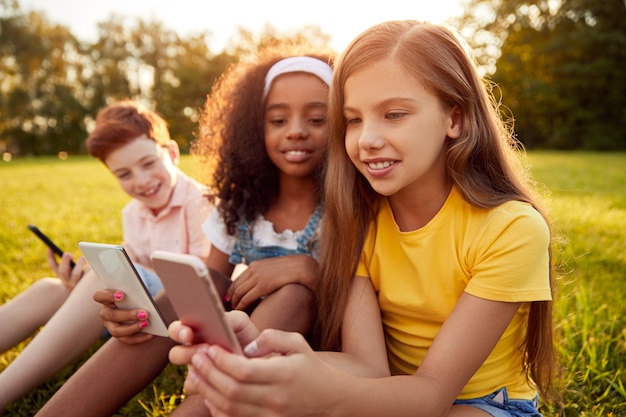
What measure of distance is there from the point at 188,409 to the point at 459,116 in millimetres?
1126

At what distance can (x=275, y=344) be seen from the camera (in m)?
1.15

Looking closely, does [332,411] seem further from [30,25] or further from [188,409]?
[30,25]

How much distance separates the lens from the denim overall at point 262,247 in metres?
2.25

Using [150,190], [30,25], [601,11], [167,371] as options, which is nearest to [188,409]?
[167,371]

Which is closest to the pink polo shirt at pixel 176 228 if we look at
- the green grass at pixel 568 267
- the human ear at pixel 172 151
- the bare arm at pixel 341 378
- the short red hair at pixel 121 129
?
the human ear at pixel 172 151

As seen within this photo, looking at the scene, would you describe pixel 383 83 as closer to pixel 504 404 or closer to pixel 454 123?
pixel 454 123

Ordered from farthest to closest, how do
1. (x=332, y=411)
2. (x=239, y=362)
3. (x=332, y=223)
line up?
1. (x=332, y=223)
2. (x=332, y=411)
3. (x=239, y=362)

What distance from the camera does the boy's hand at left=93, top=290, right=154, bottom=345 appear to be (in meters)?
1.71

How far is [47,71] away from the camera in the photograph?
33062 millimetres

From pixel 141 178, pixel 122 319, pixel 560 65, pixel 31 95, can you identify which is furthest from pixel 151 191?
pixel 31 95

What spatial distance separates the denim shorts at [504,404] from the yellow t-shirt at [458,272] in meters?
0.02

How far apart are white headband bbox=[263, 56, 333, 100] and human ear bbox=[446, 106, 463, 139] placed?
0.71 meters

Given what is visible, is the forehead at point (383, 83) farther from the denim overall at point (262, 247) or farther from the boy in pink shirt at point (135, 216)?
the boy in pink shirt at point (135, 216)

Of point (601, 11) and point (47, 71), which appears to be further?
point (47, 71)
